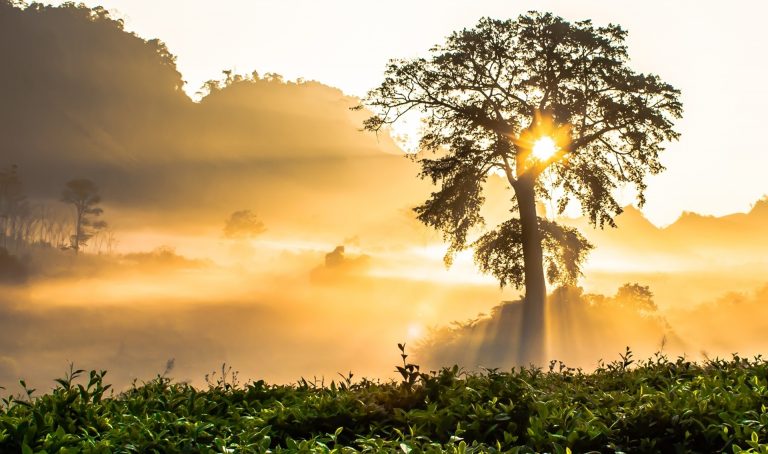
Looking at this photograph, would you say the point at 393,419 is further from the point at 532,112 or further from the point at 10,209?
the point at 10,209

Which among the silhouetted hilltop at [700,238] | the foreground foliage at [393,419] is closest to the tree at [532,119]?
the foreground foliage at [393,419]

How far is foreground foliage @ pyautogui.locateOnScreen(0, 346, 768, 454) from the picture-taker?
4.80m

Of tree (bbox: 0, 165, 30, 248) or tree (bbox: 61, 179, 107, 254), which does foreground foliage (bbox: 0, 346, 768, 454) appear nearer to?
tree (bbox: 61, 179, 107, 254)

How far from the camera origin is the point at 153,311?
7888cm

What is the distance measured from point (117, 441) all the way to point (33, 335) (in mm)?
80531

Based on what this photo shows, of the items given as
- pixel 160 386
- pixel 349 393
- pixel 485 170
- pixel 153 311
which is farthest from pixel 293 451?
pixel 153 311

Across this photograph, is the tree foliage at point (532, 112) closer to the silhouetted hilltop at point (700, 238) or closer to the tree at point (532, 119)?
the tree at point (532, 119)

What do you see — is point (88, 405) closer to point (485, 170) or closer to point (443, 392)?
point (443, 392)

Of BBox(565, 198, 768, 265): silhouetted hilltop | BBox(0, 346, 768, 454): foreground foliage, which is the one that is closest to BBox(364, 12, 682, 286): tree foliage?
BBox(0, 346, 768, 454): foreground foliage

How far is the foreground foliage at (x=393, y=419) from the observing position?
15.8 feet

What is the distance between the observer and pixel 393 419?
5629 mm

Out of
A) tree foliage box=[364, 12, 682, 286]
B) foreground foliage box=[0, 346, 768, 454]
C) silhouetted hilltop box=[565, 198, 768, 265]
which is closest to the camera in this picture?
foreground foliage box=[0, 346, 768, 454]

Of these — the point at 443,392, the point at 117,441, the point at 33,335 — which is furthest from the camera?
the point at 33,335

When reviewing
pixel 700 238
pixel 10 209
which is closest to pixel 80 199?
pixel 10 209
